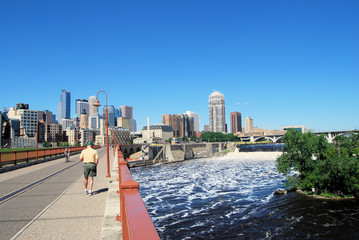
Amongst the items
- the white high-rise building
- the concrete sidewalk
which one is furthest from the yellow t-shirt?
the white high-rise building

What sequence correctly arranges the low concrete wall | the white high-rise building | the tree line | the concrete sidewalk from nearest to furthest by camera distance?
the concrete sidewalk
the tree line
the low concrete wall
the white high-rise building

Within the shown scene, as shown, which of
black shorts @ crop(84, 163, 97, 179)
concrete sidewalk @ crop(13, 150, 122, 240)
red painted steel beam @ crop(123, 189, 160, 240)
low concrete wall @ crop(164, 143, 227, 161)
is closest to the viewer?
red painted steel beam @ crop(123, 189, 160, 240)

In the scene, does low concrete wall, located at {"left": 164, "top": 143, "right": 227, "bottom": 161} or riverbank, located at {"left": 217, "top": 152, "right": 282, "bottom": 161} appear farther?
low concrete wall, located at {"left": 164, "top": 143, "right": 227, "bottom": 161}

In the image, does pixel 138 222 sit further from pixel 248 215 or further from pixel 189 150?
pixel 189 150

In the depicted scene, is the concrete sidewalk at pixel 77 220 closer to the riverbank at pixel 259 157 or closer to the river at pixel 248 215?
the river at pixel 248 215

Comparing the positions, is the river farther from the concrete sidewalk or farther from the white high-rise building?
the white high-rise building

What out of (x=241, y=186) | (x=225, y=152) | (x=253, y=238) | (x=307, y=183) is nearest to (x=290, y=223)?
(x=253, y=238)

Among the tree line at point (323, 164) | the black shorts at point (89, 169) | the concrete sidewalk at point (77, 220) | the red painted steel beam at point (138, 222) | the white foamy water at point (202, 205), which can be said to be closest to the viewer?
the red painted steel beam at point (138, 222)

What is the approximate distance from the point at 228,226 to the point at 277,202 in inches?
418

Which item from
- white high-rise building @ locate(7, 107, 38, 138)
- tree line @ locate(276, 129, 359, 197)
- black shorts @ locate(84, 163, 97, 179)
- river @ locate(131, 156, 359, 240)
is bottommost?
river @ locate(131, 156, 359, 240)

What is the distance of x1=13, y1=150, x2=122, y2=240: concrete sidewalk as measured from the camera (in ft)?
20.8

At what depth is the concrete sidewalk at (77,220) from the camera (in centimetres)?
633

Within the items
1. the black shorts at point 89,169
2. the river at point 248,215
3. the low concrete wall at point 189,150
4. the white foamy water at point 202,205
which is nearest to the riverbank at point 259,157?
the low concrete wall at point 189,150

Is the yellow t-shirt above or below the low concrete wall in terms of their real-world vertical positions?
above
